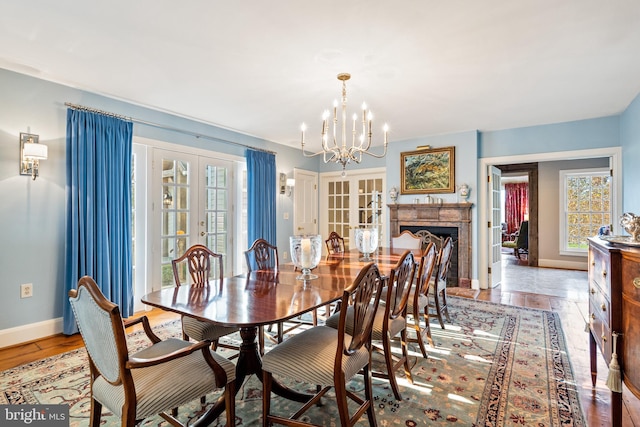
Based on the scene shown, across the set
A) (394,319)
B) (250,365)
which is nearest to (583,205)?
(394,319)

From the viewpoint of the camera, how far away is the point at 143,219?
12.7 feet

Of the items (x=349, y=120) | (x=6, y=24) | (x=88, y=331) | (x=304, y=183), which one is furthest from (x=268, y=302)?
(x=304, y=183)

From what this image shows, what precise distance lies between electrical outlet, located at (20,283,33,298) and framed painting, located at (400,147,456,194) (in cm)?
489

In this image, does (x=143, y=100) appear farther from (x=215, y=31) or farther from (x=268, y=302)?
(x=268, y=302)

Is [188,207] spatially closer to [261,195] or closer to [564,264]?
[261,195]

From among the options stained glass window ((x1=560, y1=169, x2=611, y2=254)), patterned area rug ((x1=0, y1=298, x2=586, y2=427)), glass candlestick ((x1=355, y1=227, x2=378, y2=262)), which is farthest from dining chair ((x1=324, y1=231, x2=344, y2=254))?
stained glass window ((x1=560, y1=169, x2=611, y2=254))

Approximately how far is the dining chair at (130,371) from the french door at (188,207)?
2.73 meters

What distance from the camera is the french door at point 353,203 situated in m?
6.12

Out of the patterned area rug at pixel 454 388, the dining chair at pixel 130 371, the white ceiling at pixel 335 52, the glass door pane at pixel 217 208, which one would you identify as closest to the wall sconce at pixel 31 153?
the white ceiling at pixel 335 52

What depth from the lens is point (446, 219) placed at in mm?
5125

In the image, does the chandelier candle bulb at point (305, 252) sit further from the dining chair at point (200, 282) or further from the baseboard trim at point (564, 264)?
the baseboard trim at point (564, 264)

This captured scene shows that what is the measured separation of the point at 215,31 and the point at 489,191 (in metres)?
4.36

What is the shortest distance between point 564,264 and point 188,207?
24.2 ft

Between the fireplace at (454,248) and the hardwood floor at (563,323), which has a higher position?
the fireplace at (454,248)
